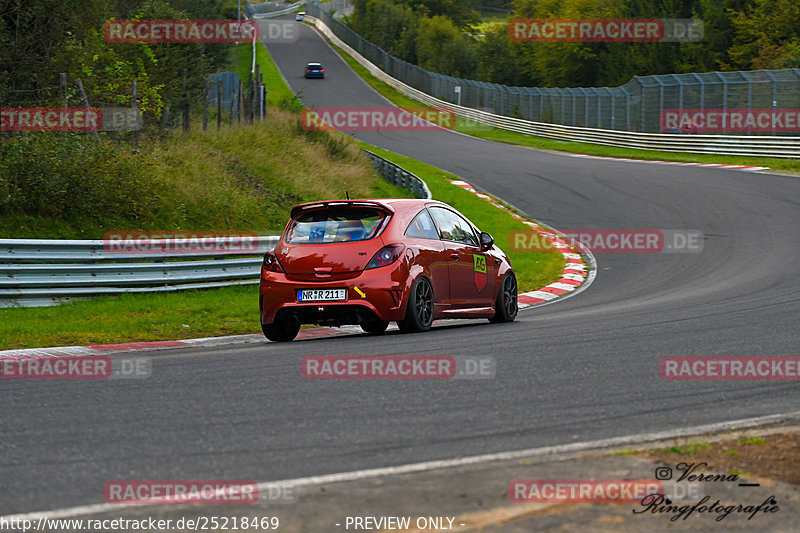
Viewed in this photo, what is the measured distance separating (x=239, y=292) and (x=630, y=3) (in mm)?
62971

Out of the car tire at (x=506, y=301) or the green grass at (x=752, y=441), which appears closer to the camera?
the green grass at (x=752, y=441)

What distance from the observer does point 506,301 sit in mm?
12758

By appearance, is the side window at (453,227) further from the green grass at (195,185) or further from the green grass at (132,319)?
the green grass at (195,185)

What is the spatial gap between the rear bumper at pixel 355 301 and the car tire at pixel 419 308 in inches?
5.2

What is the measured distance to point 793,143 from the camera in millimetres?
35719

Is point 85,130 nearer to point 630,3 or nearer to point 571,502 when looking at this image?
point 571,502

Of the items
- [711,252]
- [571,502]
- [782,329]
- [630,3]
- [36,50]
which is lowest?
[711,252]

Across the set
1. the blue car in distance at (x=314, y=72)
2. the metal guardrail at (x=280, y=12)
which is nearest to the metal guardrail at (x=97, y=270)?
the blue car in distance at (x=314, y=72)

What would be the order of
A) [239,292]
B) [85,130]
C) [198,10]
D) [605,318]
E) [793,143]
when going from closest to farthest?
[605,318]
[239,292]
[85,130]
[793,143]
[198,10]

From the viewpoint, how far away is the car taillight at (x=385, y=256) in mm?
10469

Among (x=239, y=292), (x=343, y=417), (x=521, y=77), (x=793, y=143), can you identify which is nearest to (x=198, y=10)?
(x=521, y=77)

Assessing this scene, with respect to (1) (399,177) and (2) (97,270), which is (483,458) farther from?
(1) (399,177)

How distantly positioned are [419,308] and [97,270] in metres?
5.71

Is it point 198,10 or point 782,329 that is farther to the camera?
point 198,10
